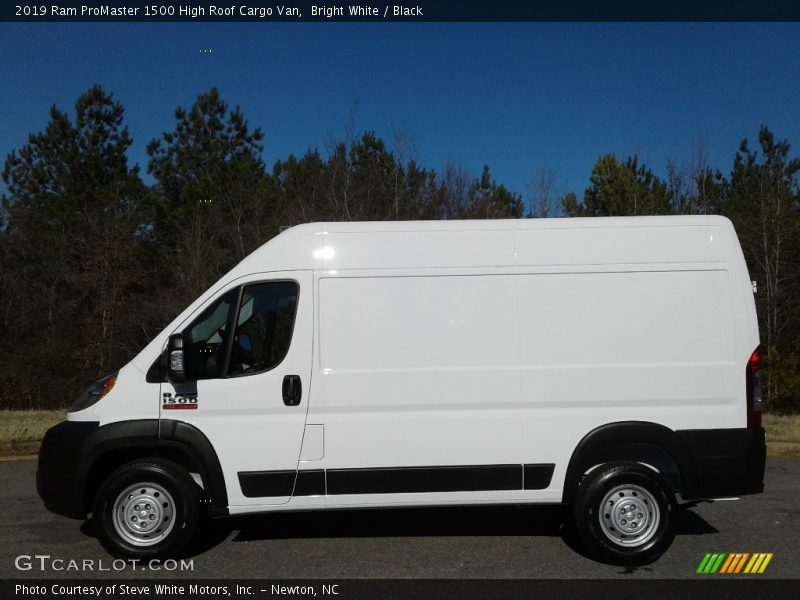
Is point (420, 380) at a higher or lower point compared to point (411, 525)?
higher

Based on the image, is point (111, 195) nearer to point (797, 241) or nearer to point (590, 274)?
point (797, 241)

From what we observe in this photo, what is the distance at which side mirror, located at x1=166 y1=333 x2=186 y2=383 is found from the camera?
5.20 meters

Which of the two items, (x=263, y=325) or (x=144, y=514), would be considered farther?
(x=263, y=325)

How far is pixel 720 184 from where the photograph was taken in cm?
2616

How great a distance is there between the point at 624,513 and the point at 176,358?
A: 3366mm

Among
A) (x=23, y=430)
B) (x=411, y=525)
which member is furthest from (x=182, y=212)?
(x=411, y=525)

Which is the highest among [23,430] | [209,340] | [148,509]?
[209,340]

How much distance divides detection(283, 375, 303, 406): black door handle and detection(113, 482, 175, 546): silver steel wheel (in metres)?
1.10

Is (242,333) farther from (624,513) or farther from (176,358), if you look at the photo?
(624,513)

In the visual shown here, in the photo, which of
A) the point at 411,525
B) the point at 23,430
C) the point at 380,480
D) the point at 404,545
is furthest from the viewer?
the point at 23,430

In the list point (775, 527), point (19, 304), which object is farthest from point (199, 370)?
point (19, 304)

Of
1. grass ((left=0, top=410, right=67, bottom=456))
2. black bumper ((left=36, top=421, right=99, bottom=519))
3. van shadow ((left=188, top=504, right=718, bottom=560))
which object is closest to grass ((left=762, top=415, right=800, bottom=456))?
van shadow ((left=188, top=504, right=718, bottom=560))

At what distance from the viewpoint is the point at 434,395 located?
209 inches

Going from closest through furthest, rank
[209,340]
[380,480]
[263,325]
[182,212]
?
1. [380,480]
2. [209,340]
3. [263,325]
4. [182,212]
